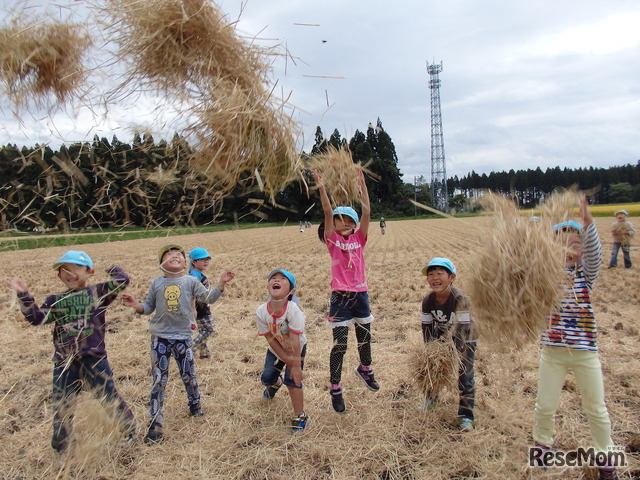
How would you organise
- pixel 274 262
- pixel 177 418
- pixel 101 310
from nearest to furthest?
1. pixel 101 310
2. pixel 177 418
3. pixel 274 262

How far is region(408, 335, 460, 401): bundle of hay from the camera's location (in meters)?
3.45

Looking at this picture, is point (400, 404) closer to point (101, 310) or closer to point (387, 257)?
point (101, 310)

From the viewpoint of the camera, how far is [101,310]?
134 inches

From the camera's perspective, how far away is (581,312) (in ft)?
9.74

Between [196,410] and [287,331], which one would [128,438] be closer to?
[196,410]

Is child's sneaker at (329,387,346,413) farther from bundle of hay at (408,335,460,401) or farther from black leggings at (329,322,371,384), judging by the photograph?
bundle of hay at (408,335,460,401)

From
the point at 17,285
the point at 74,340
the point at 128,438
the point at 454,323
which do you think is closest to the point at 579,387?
the point at 454,323

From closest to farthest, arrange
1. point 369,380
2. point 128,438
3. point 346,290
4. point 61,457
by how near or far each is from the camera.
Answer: point 61,457 → point 128,438 → point 346,290 → point 369,380

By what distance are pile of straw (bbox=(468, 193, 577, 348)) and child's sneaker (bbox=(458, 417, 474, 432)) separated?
0.78 metres

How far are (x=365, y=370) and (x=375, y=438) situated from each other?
0.73 metres

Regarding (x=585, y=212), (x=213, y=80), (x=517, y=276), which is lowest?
(x=517, y=276)

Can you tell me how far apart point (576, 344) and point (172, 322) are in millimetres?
3107

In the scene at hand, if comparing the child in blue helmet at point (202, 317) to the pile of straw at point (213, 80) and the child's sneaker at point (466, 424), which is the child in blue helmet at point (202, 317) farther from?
the child's sneaker at point (466, 424)

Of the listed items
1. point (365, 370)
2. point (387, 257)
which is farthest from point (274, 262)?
point (365, 370)
